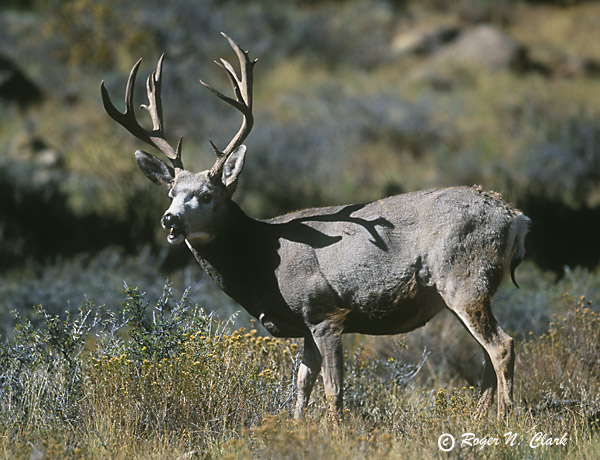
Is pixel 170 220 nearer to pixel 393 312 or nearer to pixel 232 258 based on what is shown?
pixel 232 258

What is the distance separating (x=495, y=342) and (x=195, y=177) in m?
2.35

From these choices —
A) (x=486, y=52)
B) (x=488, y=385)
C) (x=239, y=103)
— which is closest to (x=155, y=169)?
(x=239, y=103)

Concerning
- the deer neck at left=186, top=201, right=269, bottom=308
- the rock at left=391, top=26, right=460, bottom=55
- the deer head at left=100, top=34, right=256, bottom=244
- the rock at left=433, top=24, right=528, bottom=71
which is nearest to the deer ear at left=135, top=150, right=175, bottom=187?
the deer head at left=100, top=34, right=256, bottom=244

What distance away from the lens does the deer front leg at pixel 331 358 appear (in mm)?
5402

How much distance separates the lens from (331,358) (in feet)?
17.8

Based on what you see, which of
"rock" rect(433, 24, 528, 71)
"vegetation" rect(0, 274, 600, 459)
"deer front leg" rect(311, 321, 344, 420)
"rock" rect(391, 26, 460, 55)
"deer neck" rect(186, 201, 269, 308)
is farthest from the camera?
"rock" rect(391, 26, 460, 55)

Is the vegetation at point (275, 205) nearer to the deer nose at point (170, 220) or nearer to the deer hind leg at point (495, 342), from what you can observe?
the deer hind leg at point (495, 342)

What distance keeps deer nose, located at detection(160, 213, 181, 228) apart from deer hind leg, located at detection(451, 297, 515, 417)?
6.30 ft

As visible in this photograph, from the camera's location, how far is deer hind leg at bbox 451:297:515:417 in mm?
5270

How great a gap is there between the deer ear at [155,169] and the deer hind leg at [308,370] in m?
1.57

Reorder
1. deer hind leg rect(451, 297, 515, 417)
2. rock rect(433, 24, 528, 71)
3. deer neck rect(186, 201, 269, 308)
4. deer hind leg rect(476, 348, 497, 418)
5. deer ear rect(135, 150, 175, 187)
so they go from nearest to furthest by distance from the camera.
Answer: deer hind leg rect(451, 297, 515, 417)
deer hind leg rect(476, 348, 497, 418)
deer neck rect(186, 201, 269, 308)
deer ear rect(135, 150, 175, 187)
rock rect(433, 24, 528, 71)

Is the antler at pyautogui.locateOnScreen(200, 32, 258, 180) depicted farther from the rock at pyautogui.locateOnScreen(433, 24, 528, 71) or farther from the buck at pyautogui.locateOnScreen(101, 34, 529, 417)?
the rock at pyautogui.locateOnScreen(433, 24, 528, 71)

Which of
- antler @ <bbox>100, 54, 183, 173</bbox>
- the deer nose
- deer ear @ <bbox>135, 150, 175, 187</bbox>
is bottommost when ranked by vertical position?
the deer nose

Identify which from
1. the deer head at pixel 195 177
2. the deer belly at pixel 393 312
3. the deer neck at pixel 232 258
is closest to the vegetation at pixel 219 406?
the deer neck at pixel 232 258
